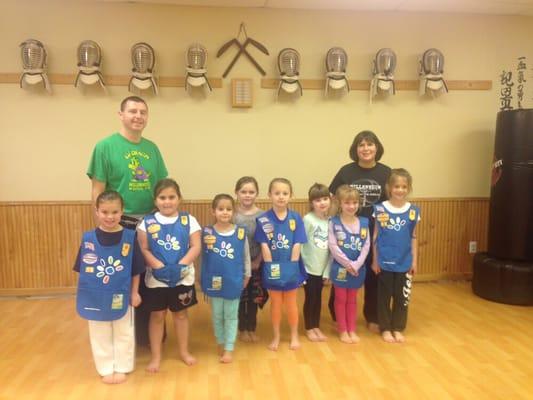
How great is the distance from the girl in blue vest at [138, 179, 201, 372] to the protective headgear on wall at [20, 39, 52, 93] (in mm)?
1783

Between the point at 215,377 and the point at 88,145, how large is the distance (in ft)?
7.55

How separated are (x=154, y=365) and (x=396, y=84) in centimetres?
305

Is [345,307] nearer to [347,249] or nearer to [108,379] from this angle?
[347,249]

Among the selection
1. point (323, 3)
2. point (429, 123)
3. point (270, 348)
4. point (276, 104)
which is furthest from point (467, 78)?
point (270, 348)

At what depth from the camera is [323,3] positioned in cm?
369

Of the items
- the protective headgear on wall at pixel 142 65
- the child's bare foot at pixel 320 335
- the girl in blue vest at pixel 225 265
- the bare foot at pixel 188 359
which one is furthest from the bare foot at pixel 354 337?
the protective headgear on wall at pixel 142 65

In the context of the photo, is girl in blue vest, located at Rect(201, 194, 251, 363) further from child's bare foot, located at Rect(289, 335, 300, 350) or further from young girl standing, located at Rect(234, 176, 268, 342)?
child's bare foot, located at Rect(289, 335, 300, 350)

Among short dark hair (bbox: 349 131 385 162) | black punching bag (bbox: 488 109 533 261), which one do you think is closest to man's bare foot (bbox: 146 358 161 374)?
short dark hair (bbox: 349 131 385 162)

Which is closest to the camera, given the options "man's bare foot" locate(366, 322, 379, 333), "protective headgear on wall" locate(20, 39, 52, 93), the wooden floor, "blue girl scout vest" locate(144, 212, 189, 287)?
the wooden floor

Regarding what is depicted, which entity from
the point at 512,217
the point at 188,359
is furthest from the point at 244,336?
the point at 512,217

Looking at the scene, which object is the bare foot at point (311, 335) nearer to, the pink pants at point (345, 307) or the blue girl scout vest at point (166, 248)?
the pink pants at point (345, 307)

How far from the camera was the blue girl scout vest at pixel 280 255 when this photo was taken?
8.93 ft

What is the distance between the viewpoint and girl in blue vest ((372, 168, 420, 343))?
9.45 ft

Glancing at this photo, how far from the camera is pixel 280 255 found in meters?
2.73
